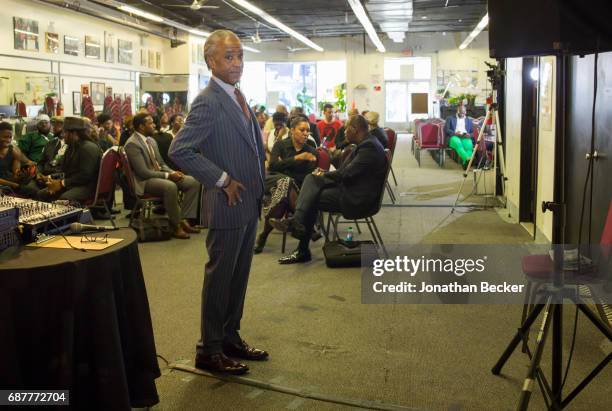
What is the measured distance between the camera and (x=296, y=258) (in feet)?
18.1

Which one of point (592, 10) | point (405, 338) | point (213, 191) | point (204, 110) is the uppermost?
point (592, 10)

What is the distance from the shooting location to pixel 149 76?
1566 centimetres

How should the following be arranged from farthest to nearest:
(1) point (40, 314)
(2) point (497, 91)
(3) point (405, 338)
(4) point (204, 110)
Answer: (2) point (497, 91)
(3) point (405, 338)
(4) point (204, 110)
(1) point (40, 314)

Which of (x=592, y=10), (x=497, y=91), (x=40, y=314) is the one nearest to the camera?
(x=40, y=314)

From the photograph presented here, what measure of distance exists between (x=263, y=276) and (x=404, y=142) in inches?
634

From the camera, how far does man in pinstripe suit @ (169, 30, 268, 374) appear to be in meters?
2.89

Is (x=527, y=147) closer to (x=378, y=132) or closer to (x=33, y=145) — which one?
(x=378, y=132)

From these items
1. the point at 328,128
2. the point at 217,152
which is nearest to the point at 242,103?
the point at 217,152

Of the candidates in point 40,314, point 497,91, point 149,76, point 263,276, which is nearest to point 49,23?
point 149,76

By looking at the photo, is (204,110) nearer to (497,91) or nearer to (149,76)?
(497,91)

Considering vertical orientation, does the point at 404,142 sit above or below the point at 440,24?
below

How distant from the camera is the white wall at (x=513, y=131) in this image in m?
7.29

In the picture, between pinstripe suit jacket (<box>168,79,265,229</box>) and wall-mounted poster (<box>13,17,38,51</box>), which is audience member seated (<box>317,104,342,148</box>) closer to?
wall-mounted poster (<box>13,17,38,51</box>)

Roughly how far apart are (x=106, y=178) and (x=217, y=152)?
3.73 metres
